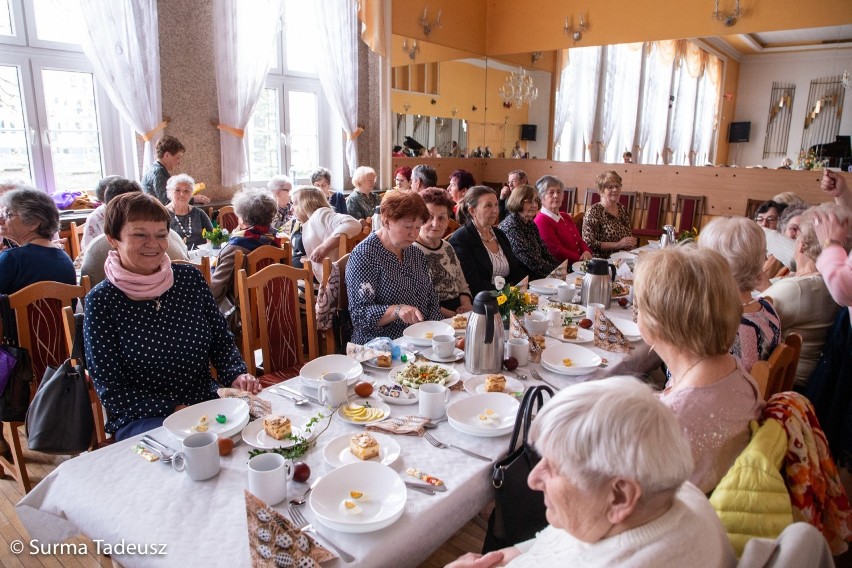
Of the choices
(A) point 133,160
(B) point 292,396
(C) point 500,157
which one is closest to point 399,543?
(B) point 292,396

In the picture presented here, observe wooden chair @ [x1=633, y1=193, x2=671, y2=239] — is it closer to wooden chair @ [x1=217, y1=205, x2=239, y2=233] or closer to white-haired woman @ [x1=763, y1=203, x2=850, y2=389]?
white-haired woman @ [x1=763, y1=203, x2=850, y2=389]

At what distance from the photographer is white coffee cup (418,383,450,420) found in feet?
5.32

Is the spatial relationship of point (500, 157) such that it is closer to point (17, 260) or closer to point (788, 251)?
point (788, 251)

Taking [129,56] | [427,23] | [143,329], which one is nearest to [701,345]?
[143,329]

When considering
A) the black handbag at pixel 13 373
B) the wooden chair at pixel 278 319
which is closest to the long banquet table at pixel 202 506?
the wooden chair at pixel 278 319

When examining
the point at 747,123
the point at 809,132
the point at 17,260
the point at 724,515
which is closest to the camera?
the point at 724,515

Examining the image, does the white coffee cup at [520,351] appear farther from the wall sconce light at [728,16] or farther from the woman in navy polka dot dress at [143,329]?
the wall sconce light at [728,16]

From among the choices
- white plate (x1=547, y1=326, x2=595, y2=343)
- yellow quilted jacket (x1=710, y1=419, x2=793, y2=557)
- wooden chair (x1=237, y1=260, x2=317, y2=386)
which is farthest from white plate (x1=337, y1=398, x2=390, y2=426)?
white plate (x1=547, y1=326, x2=595, y2=343)

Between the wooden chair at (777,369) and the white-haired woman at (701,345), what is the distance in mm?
131

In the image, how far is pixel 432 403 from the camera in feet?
5.32

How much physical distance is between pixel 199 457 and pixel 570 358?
136cm

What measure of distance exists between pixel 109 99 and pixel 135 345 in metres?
4.29

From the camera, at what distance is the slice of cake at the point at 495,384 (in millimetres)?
1796

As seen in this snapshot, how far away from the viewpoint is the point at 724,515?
3.35 ft
